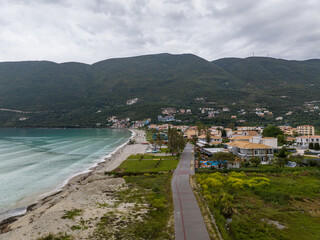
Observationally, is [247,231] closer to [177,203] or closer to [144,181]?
[177,203]

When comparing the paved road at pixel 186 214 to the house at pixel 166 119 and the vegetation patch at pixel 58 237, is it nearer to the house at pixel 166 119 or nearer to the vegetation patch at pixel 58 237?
the vegetation patch at pixel 58 237

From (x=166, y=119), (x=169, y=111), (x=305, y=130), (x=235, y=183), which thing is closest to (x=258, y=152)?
(x=235, y=183)

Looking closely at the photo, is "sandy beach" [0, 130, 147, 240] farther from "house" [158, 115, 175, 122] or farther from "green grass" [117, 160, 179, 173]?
"house" [158, 115, 175, 122]

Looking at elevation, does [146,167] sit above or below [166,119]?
below

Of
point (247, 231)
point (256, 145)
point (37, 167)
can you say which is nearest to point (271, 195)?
point (247, 231)

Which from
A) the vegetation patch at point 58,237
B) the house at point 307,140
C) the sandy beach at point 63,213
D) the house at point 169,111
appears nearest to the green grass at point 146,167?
the sandy beach at point 63,213

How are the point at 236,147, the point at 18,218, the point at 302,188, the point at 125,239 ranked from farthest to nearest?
the point at 236,147 → the point at 302,188 → the point at 18,218 → the point at 125,239

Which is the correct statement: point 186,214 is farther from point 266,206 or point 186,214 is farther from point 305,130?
point 305,130
